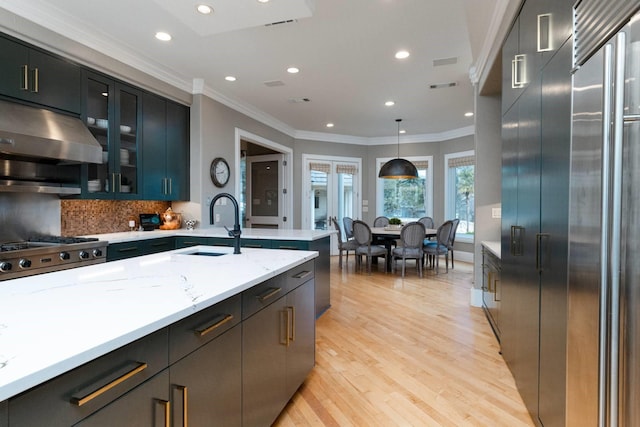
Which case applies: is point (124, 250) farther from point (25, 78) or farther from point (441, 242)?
point (441, 242)

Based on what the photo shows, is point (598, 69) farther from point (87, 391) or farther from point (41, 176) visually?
point (41, 176)

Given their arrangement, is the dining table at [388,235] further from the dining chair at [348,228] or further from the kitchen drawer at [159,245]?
the kitchen drawer at [159,245]

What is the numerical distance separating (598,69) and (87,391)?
5.65ft

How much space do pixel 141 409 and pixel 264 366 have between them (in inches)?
30.9

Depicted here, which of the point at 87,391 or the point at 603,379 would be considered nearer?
the point at 87,391

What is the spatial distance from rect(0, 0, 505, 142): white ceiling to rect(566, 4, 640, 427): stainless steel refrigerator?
1.90 m

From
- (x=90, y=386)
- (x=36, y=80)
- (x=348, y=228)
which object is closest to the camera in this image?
(x=90, y=386)

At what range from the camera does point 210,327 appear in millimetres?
1217

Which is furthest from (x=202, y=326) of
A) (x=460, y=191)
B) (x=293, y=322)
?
(x=460, y=191)

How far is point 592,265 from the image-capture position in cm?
116

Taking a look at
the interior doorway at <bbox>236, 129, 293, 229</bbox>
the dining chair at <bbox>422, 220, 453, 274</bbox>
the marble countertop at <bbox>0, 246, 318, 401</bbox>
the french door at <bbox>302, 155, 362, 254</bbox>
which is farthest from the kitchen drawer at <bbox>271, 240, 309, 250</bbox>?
the french door at <bbox>302, 155, 362, 254</bbox>

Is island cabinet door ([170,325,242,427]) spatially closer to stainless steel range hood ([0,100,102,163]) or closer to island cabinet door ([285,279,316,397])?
island cabinet door ([285,279,316,397])

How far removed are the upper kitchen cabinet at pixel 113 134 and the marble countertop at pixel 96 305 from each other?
2041mm

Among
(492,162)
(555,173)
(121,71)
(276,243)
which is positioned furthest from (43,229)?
(492,162)
